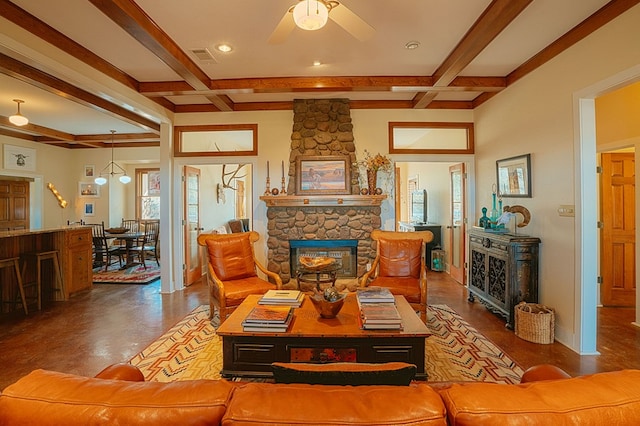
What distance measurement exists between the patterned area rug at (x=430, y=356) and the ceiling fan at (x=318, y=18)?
258cm

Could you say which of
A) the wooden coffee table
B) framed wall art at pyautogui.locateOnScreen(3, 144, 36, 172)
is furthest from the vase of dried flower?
framed wall art at pyautogui.locateOnScreen(3, 144, 36, 172)

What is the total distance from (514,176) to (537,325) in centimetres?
178

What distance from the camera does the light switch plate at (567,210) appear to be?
3.01 metres

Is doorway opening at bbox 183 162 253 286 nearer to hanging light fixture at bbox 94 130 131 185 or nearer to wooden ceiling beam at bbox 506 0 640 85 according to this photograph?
hanging light fixture at bbox 94 130 131 185

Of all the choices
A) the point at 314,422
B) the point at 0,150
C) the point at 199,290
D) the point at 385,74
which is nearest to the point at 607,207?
the point at 385,74

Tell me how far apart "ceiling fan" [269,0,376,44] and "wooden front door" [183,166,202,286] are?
11.8ft

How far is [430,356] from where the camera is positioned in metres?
2.85

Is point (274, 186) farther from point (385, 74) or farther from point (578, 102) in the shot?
point (578, 102)

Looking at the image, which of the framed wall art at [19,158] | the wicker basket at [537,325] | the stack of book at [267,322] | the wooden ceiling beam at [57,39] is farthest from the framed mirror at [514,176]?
the framed wall art at [19,158]

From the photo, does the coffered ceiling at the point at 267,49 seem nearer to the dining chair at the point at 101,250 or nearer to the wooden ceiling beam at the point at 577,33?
the wooden ceiling beam at the point at 577,33

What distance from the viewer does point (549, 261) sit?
335 centimetres

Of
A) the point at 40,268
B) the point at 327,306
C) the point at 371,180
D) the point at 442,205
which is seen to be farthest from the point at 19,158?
the point at 442,205

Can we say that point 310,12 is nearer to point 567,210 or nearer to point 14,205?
point 567,210

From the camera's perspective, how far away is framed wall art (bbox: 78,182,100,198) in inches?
320
